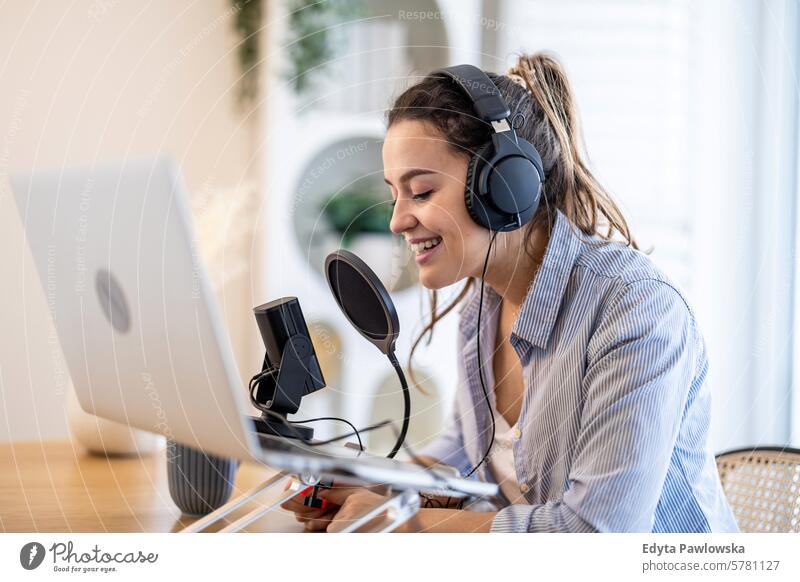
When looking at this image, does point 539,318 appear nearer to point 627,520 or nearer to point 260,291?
point 627,520

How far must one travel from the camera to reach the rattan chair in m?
1.00

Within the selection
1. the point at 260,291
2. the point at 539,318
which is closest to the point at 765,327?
the point at 539,318

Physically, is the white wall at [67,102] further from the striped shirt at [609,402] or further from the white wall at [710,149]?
the striped shirt at [609,402]

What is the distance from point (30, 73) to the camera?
3.66 feet

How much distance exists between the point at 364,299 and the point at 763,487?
1.98 ft

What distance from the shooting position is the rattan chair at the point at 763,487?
1.00m

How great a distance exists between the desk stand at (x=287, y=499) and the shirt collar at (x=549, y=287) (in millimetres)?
237

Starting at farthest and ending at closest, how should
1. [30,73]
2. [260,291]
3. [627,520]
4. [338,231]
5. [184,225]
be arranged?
1. [338,231]
2. [260,291]
3. [30,73]
4. [627,520]
5. [184,225]

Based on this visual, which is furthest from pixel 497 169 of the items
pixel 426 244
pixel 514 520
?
pixel 514 520

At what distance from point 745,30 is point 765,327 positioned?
1.68 ft

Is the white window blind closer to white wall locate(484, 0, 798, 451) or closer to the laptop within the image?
white wall locate(484, 0, 798, 451)

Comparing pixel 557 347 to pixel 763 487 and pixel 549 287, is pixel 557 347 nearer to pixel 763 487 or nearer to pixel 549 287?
pixel 549 287

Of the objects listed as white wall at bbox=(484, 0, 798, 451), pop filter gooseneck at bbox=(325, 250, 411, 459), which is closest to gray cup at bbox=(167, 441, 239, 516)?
pop filter gooseneck at bbox=(325, 250, 411, 459)

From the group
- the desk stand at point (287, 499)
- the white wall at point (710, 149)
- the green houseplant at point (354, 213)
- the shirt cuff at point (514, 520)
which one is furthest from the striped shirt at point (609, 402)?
the green houseplant at point (354, 213)
